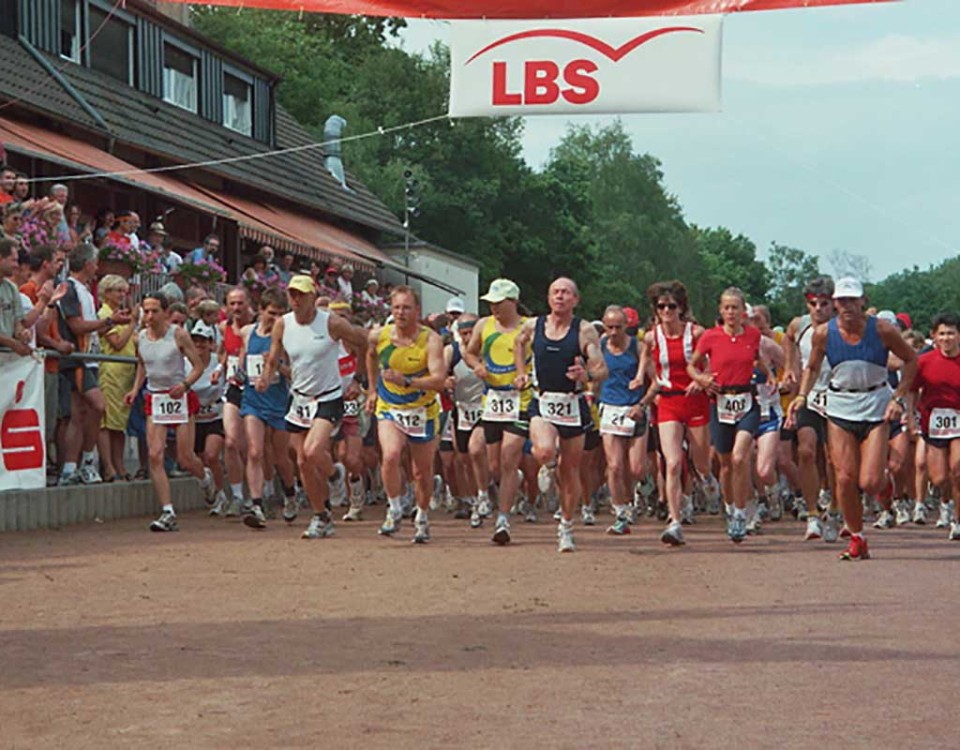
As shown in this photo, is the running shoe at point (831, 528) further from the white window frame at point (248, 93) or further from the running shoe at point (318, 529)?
the white window frame at point (248, 93)

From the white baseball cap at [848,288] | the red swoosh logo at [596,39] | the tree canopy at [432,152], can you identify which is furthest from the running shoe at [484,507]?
the tree canopy at [432,152]

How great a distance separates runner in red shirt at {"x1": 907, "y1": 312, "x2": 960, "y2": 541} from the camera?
17.1 metres

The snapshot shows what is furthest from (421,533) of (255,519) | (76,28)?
(76,28)

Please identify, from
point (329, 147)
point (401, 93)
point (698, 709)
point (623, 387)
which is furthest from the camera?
point (401, 93)

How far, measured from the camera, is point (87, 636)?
9453mm

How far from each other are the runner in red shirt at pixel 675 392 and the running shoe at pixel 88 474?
5.37m

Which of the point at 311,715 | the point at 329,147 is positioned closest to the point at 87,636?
the point at 311,715

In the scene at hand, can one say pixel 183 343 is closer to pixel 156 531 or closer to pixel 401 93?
pixel 156 531

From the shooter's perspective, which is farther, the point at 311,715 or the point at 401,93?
the point at 401,93

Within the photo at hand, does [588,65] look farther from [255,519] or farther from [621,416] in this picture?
[255,519]

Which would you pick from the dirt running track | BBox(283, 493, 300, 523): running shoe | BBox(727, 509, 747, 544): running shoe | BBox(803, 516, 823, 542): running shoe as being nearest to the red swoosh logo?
the dirt running track

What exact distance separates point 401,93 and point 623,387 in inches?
2206

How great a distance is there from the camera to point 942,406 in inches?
677

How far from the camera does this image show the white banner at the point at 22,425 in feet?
53.2
